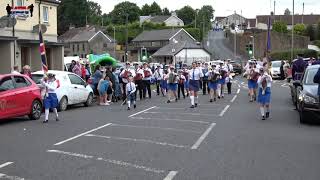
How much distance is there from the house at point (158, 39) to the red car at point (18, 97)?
9725 cm

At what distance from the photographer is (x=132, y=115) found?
1839 centimetres

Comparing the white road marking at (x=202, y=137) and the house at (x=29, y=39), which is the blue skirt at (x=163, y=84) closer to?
the house at (x=29, y=39)

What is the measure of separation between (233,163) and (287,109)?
38.2 ft

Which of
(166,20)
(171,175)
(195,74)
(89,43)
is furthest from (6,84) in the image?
(166,20)

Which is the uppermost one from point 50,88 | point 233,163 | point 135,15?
point 135,15

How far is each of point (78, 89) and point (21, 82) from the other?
5.18m

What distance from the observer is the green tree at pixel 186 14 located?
559 feet

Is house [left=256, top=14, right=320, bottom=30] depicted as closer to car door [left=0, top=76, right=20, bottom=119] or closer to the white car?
the white car

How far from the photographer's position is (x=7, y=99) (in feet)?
52.3

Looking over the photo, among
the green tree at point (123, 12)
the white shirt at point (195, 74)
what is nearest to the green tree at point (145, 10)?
the green tree at point (123, 12)

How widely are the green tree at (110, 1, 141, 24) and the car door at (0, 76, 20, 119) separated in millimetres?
136992

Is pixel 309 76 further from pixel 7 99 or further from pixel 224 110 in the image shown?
pixel 7 99

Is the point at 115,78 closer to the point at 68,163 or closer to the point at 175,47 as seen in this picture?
the point at 68,163

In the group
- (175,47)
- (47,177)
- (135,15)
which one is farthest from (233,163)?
(135,15)
